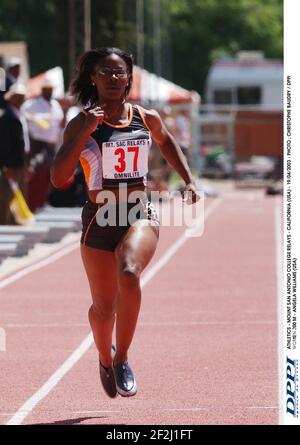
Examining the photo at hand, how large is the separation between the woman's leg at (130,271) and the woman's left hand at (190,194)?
27cm

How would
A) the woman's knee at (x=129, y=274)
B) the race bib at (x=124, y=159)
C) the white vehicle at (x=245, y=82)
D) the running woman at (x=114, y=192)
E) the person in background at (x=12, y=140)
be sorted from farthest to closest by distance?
the white vehicle at (x=245, y=82) → the person in background at (x=12, y=140) → the race bib at (x=124, y=159) → the running woman at (x=114, y=192) → the woman's knee at (x=129, y=274)

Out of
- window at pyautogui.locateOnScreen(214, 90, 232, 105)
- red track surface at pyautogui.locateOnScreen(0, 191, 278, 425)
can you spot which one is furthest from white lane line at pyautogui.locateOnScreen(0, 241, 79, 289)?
window at pyautogui.locateOnScreen(214, 90, 232, 105)

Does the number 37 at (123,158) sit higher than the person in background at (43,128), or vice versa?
the number 37 at (123,158)

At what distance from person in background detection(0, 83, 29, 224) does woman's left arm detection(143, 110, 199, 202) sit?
11.1 m

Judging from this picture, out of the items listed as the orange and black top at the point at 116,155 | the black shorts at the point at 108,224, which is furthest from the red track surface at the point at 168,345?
the orange and black top at the point at 116,155

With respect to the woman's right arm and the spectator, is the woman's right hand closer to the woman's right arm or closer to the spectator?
the woman's right arm

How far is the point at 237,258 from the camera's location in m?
19.1

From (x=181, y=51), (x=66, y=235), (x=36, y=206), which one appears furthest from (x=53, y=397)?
(x=181, y=51)

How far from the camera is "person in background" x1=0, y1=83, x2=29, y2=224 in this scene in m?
19.7

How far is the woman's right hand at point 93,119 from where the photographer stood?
8016mm

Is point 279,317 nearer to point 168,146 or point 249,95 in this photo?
point 168,146

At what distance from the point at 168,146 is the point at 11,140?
11201 millimetres

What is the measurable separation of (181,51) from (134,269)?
244 feet

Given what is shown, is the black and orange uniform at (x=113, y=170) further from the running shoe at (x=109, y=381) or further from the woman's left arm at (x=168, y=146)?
the running shoe at (x=109, y=381)
